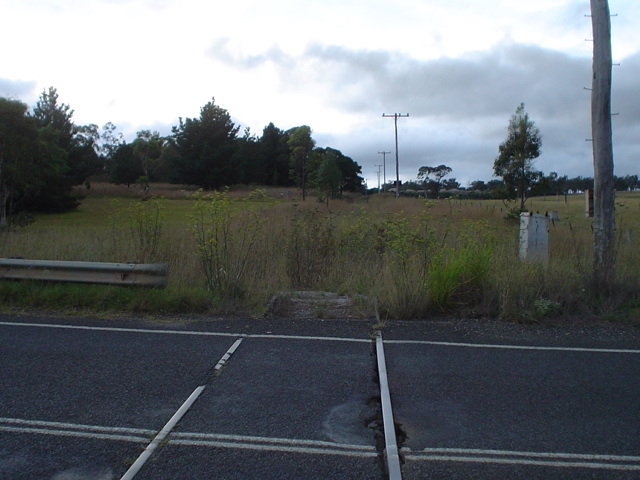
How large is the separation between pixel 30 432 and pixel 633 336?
22.3ft

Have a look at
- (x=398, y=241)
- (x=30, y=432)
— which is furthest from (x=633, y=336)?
(x=30, y=432)

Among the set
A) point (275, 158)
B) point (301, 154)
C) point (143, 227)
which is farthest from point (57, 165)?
point (275, 158)

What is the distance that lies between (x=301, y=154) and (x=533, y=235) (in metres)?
58.4

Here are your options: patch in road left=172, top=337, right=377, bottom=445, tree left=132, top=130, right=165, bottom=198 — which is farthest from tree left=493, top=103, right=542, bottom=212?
tree left=132, top=130, right=165, bottom=198

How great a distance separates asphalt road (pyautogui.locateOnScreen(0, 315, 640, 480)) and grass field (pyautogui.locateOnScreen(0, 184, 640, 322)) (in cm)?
92

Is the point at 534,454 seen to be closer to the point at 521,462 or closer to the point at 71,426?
the point at 521,462

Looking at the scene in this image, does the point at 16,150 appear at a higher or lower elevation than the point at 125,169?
lower

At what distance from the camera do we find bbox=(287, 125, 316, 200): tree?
6838 centimetres

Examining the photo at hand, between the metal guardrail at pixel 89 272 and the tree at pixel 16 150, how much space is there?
25816 mm

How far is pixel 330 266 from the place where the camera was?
11.2 metres

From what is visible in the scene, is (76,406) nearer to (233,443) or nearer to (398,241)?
(233,443)

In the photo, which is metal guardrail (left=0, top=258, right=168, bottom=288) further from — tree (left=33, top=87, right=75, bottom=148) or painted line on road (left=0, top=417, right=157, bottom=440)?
tree (left=33, top=87, right=75, bottom=148)

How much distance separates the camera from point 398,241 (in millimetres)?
9773

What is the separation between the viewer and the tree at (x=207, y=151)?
61812 mm
